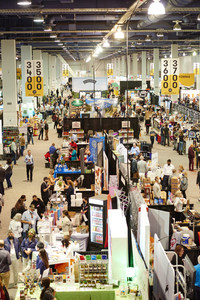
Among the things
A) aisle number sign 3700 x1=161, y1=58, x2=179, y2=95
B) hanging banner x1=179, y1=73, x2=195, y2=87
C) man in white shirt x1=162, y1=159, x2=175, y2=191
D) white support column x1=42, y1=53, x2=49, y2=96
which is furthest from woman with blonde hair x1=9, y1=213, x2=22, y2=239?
white support column x1=42, y1=53, x2=49, y2=96

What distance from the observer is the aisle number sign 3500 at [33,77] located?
1928cm

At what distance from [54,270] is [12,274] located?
148cm

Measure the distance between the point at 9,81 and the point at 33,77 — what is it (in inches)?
90.8

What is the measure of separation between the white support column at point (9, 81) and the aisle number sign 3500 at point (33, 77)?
199 centimetres

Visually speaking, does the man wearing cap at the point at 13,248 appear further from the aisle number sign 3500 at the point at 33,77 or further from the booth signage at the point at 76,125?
the booth signage at the point at 76,125

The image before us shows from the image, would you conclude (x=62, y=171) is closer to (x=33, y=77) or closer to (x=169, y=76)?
(x=33, y=77)

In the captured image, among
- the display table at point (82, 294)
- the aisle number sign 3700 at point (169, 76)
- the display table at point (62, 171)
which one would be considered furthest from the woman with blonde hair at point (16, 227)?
the aisle number sign 3700 at point (169, 76)

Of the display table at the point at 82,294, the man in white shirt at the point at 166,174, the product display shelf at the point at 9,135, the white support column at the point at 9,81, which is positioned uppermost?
the white support column at the point at 9,81

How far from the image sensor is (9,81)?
2122 centimetres

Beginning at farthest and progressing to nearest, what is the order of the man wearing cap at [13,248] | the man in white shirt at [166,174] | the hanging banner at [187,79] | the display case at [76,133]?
the hanging banner at [187,79] < the display case at [76,133] < the man in white shirt at [166,174] < the man wearing cap at [13,248]

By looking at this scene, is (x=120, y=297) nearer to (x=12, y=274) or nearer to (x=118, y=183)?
(x=12, y=274)

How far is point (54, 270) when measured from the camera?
7500 mm

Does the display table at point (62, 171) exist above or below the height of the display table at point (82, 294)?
above

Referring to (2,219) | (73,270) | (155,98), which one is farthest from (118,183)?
(155,98)
